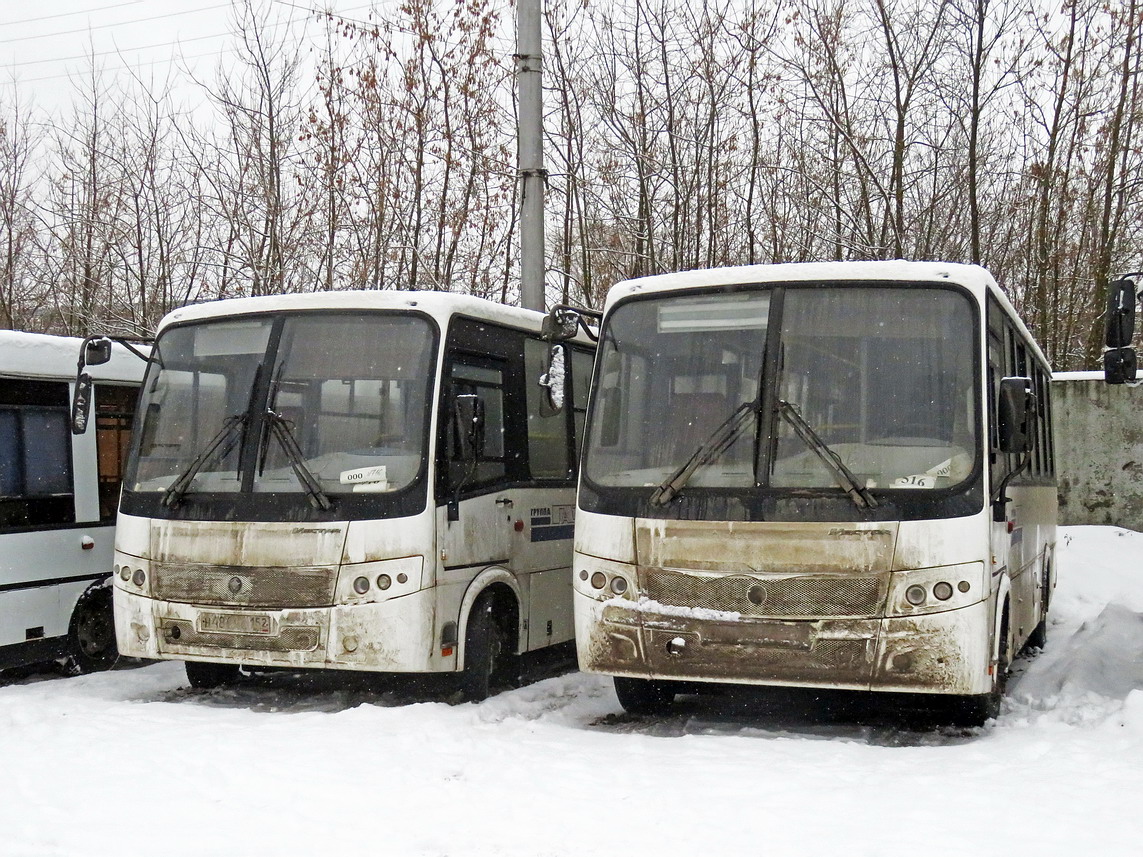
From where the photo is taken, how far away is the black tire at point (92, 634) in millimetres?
10789

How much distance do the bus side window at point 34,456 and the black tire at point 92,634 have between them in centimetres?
69

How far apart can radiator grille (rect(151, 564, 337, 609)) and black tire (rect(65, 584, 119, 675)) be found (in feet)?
5.61

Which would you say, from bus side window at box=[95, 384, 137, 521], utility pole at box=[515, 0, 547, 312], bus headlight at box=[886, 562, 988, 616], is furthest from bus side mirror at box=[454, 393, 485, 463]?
utility pole at box=[515, 0, 547, 312]

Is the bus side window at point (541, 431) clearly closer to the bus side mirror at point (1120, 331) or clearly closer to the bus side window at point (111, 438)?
the bus side window at point (111, 438)

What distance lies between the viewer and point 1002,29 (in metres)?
20.5

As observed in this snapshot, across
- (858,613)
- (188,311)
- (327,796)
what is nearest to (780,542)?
(858,613)

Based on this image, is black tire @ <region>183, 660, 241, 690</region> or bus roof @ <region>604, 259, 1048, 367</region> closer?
bus roof @ <region>604, 259, 1048, 367</region>

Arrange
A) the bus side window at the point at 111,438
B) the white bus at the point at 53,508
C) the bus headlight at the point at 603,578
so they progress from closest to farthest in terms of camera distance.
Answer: the bus headlight at the point at 603,578 → the white bus at the point at 53,508 → the bus side window at the point at 111,438

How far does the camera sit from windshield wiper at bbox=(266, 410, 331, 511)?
9.02 m

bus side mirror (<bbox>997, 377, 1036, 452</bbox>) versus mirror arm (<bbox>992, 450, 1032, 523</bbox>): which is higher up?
bus side mirror (<bbox>997, 377, 1036, 452</bbox>)

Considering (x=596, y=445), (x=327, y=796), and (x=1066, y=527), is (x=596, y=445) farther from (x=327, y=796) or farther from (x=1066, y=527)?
(x=1066, y=527)

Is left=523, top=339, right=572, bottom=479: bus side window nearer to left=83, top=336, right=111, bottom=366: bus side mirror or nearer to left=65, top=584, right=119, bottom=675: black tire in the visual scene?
left=83, top=336, right=111, bottom=366: bus side mirror

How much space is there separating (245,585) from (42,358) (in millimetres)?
2981

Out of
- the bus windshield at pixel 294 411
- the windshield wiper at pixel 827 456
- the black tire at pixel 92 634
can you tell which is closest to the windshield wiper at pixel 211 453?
the bus windshield at pixel 294 411
